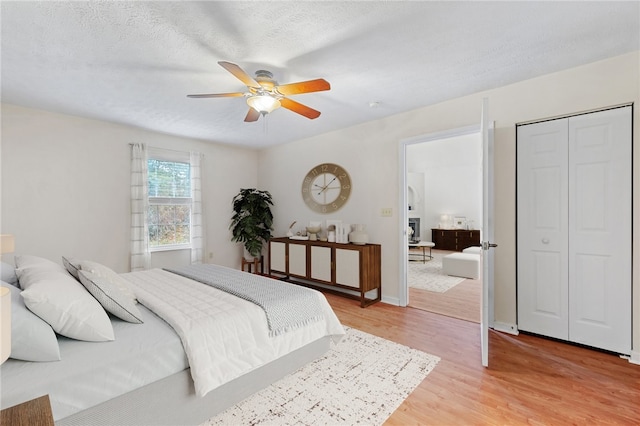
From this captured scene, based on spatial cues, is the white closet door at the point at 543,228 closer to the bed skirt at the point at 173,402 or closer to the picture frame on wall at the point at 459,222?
the bed skirt at the point at 173,402

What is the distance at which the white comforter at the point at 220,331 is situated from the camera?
1.58m

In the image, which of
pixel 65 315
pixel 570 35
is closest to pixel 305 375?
pixel 65 315

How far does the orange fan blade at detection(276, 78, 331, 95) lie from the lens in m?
2.07

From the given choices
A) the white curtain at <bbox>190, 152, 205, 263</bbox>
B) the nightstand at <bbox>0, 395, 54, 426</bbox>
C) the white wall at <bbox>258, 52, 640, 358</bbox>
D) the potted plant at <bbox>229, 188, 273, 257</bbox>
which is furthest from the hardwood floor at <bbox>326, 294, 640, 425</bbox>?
the white curtain at <bbox>190, 152, 205, 263</bbox>

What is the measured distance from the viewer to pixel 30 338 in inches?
48.0

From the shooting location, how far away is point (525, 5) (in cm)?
175

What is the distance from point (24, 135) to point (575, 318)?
6.01 meters

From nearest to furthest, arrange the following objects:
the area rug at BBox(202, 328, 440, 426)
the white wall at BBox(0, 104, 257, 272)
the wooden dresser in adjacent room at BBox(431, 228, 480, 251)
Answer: the area rug at BBox(202, 328, 440, 426) → the white wall at BBox(0, 104, 257, 272) → the wooden dresser in adjacent room at BBox(431, 228, 480, 251)

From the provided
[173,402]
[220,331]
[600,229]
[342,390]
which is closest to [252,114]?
[220,331]

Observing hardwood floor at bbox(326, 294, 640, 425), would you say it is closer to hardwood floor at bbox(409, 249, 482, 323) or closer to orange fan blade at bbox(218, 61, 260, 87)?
hardwood floor at bbox(409, 249, 482, 323)

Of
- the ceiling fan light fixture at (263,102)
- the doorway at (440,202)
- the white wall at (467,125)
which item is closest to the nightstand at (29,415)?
the ceiling fan light fixture at (263,102)

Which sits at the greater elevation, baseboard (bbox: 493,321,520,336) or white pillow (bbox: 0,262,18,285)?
white pillow (bbox: 0,262,18,285)

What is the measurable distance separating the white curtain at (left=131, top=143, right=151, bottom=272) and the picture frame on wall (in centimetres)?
781

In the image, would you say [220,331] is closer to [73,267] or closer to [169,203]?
[73,267]
